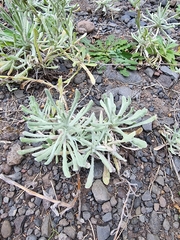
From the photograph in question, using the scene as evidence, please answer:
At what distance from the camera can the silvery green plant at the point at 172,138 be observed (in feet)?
5.36

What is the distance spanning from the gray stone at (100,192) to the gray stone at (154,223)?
0.82ft

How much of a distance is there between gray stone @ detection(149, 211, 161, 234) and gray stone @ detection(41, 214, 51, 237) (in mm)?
509

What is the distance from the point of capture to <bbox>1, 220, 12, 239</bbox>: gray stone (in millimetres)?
1357

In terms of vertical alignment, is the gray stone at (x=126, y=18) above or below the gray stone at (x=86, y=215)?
above

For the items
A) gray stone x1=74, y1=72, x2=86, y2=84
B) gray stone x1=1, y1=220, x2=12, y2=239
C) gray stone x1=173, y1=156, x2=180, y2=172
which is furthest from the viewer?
gray stone x1=74, y1=72, x2=86, y2=84

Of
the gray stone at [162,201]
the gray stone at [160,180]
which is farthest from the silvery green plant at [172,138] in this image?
the gray stone at [162,201]

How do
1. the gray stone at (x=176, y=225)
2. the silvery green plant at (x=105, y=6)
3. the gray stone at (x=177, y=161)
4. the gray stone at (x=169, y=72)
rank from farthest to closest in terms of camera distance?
the silvery green plant at (x=105, y=6) < the gray stone at (x=169, y=72) < the gray stone at (x=177, y=161) < the gray stone at (x=176, y=225)

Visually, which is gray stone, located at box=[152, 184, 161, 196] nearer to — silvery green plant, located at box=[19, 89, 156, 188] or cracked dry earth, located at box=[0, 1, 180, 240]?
cracked dry earth, located at box=[0, 1, 180, 240]

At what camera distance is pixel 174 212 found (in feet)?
4.94

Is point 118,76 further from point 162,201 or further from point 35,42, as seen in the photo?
point 162,201

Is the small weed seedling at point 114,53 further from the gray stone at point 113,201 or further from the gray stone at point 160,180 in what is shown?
the gray stone at point 113,201

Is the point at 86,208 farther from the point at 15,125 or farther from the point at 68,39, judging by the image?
the point at 68,39

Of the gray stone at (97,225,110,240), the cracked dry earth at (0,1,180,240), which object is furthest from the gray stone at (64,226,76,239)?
the gray stone at (97,225,110,240)

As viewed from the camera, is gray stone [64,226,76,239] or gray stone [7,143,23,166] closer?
gray stone [64,226,76,239]
